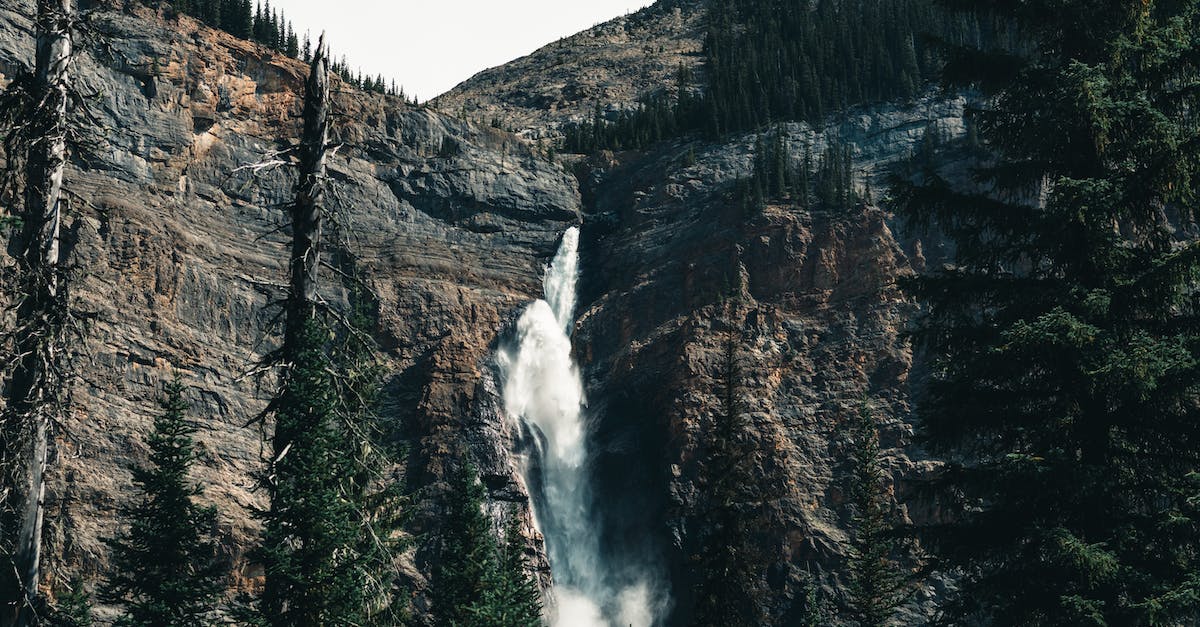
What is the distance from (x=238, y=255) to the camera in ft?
293

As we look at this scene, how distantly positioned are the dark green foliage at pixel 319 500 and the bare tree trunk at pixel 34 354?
9.32 ft

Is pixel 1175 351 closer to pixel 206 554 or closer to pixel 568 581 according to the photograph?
pixel 206 554

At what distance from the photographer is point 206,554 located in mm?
28578

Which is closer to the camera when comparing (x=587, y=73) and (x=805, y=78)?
(x=805, y=78)

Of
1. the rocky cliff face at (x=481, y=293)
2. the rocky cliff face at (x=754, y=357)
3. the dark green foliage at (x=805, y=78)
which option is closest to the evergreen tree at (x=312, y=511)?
the rocky cliff face at (x=481, y=293)

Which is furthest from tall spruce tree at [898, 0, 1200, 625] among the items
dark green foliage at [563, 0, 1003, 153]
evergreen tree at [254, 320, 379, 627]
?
dark green foliage at [563, 0, 1003, 153]

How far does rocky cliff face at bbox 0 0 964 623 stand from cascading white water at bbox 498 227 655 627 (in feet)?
5.14

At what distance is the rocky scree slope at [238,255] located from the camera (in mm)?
74375

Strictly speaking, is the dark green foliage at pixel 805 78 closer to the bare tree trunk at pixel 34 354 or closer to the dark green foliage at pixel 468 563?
the dark green foliage at pixel 468 563

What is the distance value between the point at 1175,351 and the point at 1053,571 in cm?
300

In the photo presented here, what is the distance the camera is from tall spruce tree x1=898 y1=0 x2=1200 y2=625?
1462 centimetres

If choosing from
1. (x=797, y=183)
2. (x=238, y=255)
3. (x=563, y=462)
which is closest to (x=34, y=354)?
(x=238, y=255)

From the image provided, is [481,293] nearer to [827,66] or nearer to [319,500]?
[827,66]

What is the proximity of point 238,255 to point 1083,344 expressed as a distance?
266 ft
